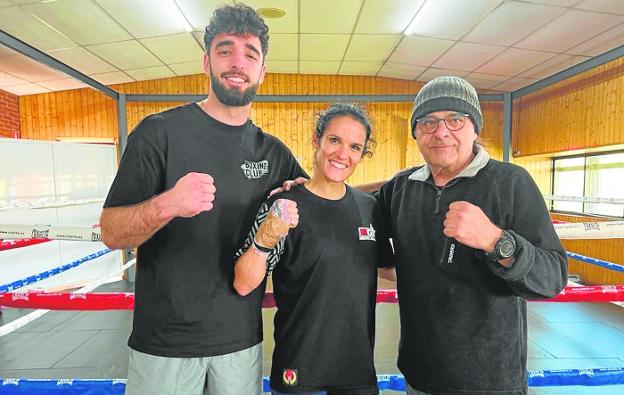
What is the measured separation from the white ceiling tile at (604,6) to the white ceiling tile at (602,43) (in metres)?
0.52

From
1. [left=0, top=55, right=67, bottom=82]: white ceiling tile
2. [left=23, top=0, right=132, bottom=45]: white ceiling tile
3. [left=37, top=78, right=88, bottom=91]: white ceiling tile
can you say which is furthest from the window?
[left=37, top=78, right=88, bottom=91]: white ceiling tile

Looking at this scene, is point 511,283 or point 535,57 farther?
point 535,57

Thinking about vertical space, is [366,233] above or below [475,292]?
above

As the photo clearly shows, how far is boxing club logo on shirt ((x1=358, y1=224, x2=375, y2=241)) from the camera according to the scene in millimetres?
1232

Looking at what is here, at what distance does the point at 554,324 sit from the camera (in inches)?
143

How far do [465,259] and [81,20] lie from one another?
197 inches

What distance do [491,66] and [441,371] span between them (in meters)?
6.12

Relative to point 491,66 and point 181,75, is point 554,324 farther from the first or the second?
point 181,75

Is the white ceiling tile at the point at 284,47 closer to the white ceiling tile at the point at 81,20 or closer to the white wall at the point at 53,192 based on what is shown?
the white ceiling tile at the point at 81,20

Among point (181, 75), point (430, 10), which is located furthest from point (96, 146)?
point (430, 10)

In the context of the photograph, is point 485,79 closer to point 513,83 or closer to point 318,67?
point 513,83

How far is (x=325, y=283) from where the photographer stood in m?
1.17

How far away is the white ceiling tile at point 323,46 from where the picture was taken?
5363mm

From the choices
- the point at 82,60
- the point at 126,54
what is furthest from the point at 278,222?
the point at 82,60
